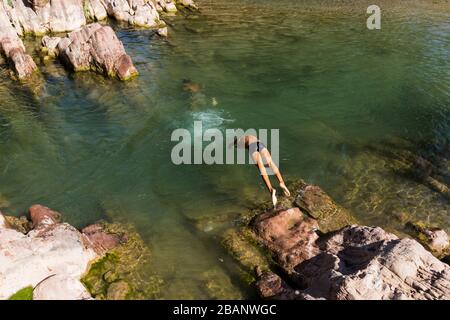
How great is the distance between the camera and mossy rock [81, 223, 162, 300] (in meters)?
14.2

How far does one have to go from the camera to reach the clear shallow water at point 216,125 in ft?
61.3

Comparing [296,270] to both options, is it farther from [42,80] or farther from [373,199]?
[42,80]

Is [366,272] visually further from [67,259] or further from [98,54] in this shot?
[98,54]

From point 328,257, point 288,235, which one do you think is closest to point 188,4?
point 288,235

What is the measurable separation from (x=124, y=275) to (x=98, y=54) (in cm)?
2405

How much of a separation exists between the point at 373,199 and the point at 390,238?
212 inches

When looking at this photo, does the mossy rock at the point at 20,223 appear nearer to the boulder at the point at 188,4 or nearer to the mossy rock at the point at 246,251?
the mossy rock at the point at 246,251

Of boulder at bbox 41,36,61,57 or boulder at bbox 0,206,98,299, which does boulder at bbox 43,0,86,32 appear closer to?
boulder at bbox 41,36,61,57

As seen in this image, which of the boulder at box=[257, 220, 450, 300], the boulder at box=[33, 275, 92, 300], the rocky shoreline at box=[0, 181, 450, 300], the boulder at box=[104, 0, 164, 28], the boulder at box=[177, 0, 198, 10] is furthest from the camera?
the boulder at box=[177, 0, 198, 10]

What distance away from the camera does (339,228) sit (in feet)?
57.0

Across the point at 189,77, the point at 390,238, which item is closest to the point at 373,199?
the point at 390,238

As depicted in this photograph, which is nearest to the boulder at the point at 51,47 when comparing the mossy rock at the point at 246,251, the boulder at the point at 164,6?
the boulder at the point at 164,6

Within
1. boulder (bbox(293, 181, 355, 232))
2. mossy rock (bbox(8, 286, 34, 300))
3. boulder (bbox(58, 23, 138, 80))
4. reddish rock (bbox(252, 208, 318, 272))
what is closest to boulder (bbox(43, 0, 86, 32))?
boulder (bbox(58, 23, 138, 80))

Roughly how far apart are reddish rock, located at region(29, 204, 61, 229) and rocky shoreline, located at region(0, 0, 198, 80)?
57.7 feet
